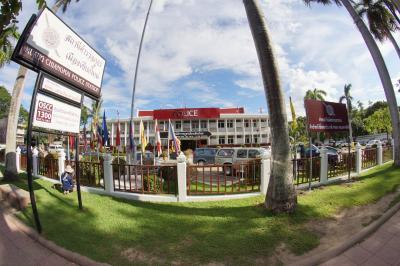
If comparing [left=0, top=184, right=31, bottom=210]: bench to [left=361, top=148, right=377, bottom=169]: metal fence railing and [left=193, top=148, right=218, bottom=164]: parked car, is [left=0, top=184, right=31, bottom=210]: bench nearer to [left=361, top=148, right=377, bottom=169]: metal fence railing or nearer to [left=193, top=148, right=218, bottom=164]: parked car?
[left=193, top=148, right=218, bottom=164]: parked car

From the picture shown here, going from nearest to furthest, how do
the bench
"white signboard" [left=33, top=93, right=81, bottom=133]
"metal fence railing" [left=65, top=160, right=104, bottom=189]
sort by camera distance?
1. "white signboard" [left=33, top=93, right=81, bottom=133]
2. the bench
3. "metal fence railing" [left=65, top=160, right=104, bottom=189]

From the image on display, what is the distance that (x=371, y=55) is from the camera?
1288cm

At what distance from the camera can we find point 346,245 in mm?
4480

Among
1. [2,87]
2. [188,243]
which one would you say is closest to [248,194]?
[188,243]

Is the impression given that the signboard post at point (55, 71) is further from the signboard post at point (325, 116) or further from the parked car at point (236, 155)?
the parked car at point (236, 155)

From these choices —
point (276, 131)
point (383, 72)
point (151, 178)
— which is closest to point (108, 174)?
point (151, 178)

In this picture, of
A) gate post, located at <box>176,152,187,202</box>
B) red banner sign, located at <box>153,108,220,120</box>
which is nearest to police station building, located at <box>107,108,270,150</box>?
red banner sign, located at <box>153,108,220,120</box>

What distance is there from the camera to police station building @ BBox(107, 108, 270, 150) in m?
44.0

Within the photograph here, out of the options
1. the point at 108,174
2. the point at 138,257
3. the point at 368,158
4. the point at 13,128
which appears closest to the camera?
the point at 138,257

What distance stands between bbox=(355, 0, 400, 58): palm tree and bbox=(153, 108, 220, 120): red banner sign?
31184mm

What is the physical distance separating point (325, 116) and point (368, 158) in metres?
5.57

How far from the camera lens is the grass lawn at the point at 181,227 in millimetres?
4266

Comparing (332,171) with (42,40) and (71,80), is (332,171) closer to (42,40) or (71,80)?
(71,80)

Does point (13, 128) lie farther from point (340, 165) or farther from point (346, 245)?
point (340, 165)
